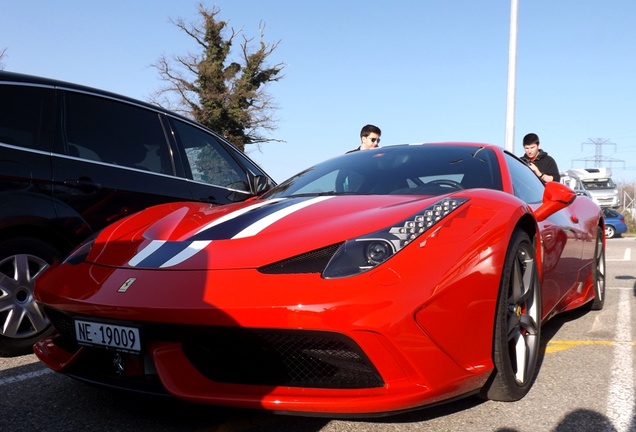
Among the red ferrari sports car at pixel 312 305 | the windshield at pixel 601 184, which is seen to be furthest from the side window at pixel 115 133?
the windshield at pixel 601 184

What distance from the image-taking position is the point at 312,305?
1964 millimetres

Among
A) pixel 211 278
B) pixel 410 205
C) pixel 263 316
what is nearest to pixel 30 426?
pixel 211 278

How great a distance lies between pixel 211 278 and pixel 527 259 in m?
1.47

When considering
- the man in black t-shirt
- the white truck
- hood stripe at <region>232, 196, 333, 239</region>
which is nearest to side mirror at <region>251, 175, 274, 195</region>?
hood stripe at <region>232, 196, 333, 239</region>

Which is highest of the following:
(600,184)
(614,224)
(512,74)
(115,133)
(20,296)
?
(512,74)

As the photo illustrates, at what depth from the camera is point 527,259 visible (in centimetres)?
284

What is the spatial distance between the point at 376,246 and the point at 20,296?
2169 mm

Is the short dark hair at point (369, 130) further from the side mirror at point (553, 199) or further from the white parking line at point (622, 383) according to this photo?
the side mirror at point (553, 199)

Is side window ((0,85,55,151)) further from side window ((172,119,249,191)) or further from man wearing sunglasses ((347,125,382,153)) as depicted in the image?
man wearing sunglasses ((347,125,382,153))

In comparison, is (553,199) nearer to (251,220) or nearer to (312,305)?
(251,220)

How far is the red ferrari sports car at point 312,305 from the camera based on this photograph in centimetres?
198

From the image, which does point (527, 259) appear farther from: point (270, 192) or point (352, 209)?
point (270, 192)

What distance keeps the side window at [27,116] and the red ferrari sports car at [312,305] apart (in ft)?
3.18

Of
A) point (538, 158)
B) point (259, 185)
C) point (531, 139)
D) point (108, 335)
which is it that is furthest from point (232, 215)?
point (538, 158)
